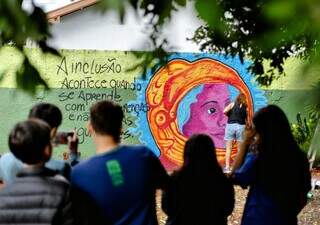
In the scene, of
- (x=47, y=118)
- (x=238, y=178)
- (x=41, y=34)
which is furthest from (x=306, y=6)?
(x=238, y=178)

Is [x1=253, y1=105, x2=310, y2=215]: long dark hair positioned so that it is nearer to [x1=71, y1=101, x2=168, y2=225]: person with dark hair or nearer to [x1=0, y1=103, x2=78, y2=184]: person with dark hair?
[x1=71, y1=101, x2=168, y2=225]: person with dark hair

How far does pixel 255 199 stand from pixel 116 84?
969 centimetres

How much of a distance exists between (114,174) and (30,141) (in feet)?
1.65

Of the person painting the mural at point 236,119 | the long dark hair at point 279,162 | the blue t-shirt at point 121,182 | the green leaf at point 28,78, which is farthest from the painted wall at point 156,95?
the green leaf at point 28,78

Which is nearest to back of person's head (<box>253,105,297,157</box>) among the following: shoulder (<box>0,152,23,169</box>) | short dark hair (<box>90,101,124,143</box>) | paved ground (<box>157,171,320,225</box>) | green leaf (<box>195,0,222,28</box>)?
short dark hair (<box>90,101,124,143</box>)

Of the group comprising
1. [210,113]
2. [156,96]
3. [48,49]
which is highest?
[156,96]

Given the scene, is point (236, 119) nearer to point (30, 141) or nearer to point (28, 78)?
point (30, 141)

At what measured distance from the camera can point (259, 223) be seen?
4457mm

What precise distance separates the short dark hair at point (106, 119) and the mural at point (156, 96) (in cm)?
1015

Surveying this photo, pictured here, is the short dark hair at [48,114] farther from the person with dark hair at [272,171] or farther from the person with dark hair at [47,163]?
the person with dark hair at [272,171]

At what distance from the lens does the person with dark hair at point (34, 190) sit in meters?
3.33

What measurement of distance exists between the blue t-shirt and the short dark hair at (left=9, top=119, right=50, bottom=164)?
0.97 feet

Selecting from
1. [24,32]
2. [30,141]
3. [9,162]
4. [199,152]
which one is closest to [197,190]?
[199,152]

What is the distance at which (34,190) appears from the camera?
334 cm
